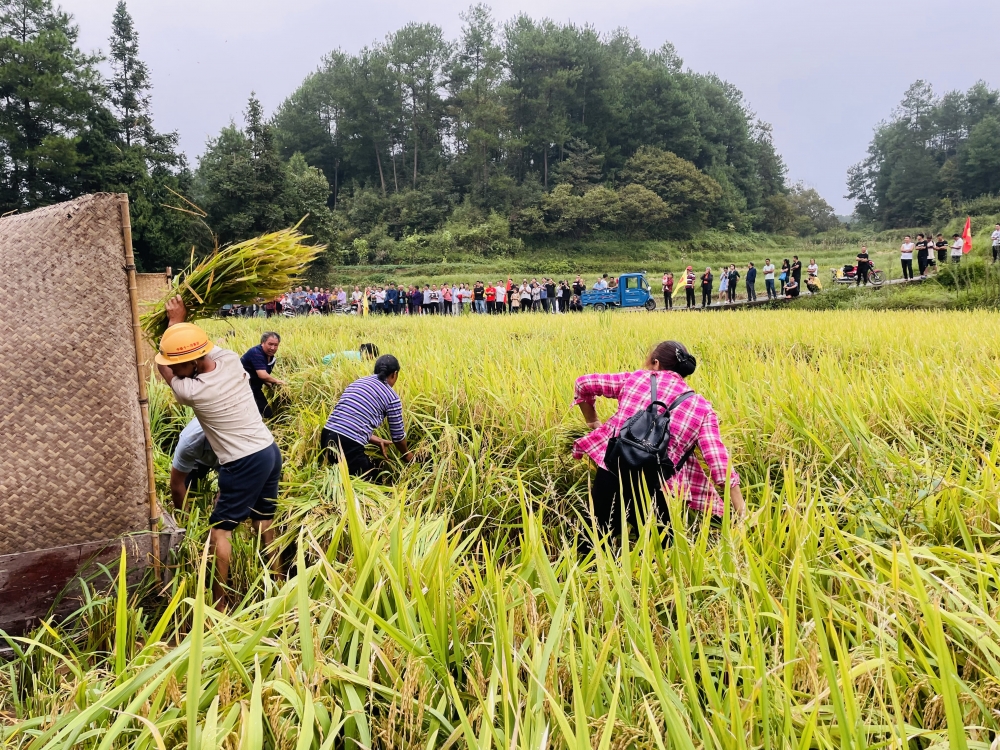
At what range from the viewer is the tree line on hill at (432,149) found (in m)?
29.6

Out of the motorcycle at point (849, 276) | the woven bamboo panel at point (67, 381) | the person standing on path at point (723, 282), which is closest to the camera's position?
the woven bamboo panel at point (67, 381)

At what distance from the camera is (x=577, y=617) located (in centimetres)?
158

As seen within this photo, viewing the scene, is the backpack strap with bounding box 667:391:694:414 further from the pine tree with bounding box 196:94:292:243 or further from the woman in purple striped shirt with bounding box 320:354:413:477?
the pine tree with bounding box 196:94:292:243

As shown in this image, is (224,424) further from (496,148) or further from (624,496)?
(496,148)

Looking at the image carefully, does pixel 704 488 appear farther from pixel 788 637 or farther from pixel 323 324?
pixel 323 324

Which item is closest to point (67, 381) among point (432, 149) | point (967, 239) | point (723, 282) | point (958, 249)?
point (958, 249)

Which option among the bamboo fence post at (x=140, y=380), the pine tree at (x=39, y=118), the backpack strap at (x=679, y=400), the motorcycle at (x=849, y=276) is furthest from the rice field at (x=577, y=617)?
the pine tree at (x=39, y=118)

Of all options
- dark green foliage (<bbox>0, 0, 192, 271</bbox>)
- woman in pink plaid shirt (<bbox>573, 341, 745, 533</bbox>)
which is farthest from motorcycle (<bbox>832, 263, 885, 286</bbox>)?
dark green foliage (<bbox>0, 0, 192, 271</bbox>)

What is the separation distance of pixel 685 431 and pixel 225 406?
2.19 m

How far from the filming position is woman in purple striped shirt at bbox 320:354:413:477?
12.6 feet

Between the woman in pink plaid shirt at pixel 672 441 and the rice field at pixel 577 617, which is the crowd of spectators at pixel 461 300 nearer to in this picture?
the rice field at pixel 577 617

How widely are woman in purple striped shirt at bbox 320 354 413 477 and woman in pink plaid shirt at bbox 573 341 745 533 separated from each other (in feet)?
4.65

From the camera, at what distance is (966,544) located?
2.13 metres

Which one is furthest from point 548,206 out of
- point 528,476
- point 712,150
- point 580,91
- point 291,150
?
point 528,476
